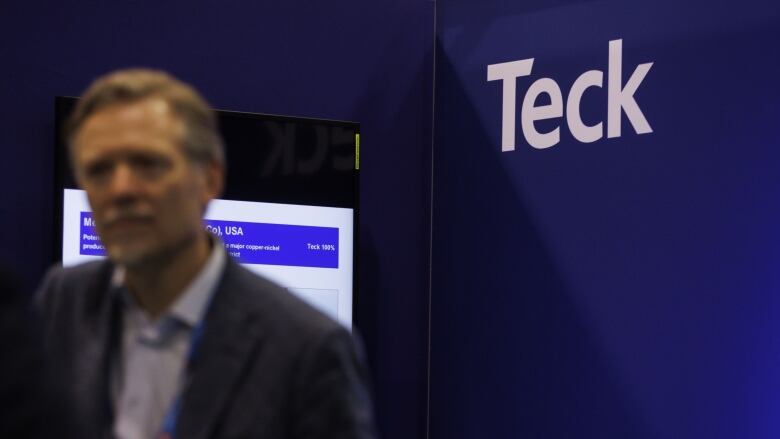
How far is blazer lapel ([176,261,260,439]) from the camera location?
1.71 metres

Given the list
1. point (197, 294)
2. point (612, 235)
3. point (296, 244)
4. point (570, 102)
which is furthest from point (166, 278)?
point (570, 102)

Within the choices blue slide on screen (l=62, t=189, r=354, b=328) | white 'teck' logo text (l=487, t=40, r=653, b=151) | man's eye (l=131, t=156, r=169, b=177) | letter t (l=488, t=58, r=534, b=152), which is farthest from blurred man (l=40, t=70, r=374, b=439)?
letter t (l=488, t=58, r=534, b=152)

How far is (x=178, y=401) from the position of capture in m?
1.73

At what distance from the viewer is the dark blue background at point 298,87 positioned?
444 cm

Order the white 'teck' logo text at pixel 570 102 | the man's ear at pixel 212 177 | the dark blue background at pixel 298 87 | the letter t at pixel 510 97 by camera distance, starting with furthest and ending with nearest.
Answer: the letter t at pixel 510 97, the white 'teck' logo text at pixel 570 102, the dark blue background at pixel 298 87, the man's ear at pixel 212 177

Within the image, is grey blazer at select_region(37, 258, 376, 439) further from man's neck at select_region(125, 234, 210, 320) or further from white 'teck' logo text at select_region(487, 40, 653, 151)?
white 'teck' logo text at select_region(487, 40, 653, 151)

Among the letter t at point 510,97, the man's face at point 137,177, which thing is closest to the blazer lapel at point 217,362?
the man's face at point 137,177

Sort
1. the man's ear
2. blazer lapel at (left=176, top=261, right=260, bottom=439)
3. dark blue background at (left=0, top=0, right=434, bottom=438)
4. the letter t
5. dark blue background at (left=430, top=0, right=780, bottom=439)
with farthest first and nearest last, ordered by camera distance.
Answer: the letter t → dark blue background at (left=0, top=0, right=434, bottom=438) → dark blue background at (left=430, top=0, right=780, bottom=439) → the man's ear → blazer lapel at (left=176, top=261, right=260, bottom=439)

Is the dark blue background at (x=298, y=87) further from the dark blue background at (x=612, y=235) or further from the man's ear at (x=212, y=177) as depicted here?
the man's ear at (x=212, y=177)

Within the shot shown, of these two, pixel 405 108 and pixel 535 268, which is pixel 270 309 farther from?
pixel 405 108

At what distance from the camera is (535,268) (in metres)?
4.76

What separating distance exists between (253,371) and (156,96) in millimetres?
397

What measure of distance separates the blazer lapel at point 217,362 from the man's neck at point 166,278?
5cm

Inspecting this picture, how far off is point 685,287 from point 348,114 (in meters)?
1.44
